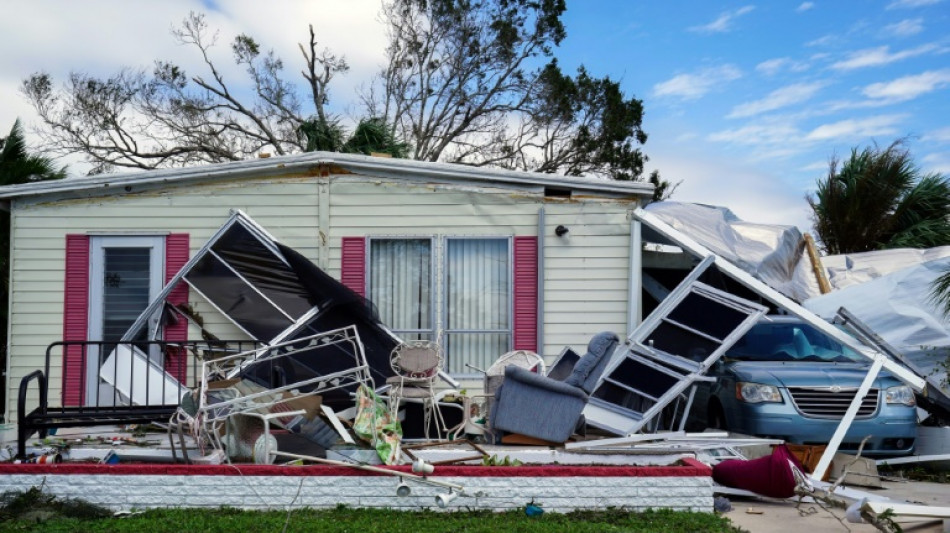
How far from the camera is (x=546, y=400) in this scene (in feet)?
24.7

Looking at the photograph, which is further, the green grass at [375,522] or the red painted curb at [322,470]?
the red painted curb at [322,470]

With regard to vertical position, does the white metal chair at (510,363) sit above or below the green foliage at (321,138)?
below

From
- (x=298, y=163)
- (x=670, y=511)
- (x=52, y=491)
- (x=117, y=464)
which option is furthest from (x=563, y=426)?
(x=298, y=163)

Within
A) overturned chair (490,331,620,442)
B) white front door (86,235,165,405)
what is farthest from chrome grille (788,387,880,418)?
white front door (86,235,165,405)

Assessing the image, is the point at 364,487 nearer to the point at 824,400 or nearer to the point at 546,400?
the point at 546,400

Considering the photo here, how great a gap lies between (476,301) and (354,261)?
143 centimetres

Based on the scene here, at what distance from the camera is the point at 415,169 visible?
10.2 m

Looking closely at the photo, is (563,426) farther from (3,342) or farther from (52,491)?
(3,342)

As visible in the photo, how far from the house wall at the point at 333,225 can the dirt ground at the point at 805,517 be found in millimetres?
3229

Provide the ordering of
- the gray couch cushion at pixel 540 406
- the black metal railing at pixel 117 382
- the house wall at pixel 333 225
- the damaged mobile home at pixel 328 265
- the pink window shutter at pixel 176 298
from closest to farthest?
the gray couch cushion at pixel 540 406 < the black metal railing at pixel 117 382 < the damaged mobile home at pixel 328 265 < the pink window shutter at pixel 176 298 < the house wall at pixel 333 225

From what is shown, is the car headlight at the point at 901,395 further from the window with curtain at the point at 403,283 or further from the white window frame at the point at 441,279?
the window with curtain at the point at 403,283

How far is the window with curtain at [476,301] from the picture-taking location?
1029cm

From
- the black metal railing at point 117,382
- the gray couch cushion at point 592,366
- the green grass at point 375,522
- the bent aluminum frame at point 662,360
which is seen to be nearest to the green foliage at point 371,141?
the black metal railing at point 117,382

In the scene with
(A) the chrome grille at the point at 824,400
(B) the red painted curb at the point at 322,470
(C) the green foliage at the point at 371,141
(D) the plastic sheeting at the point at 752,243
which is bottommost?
(B) the red painted curb at the point at 322,470
